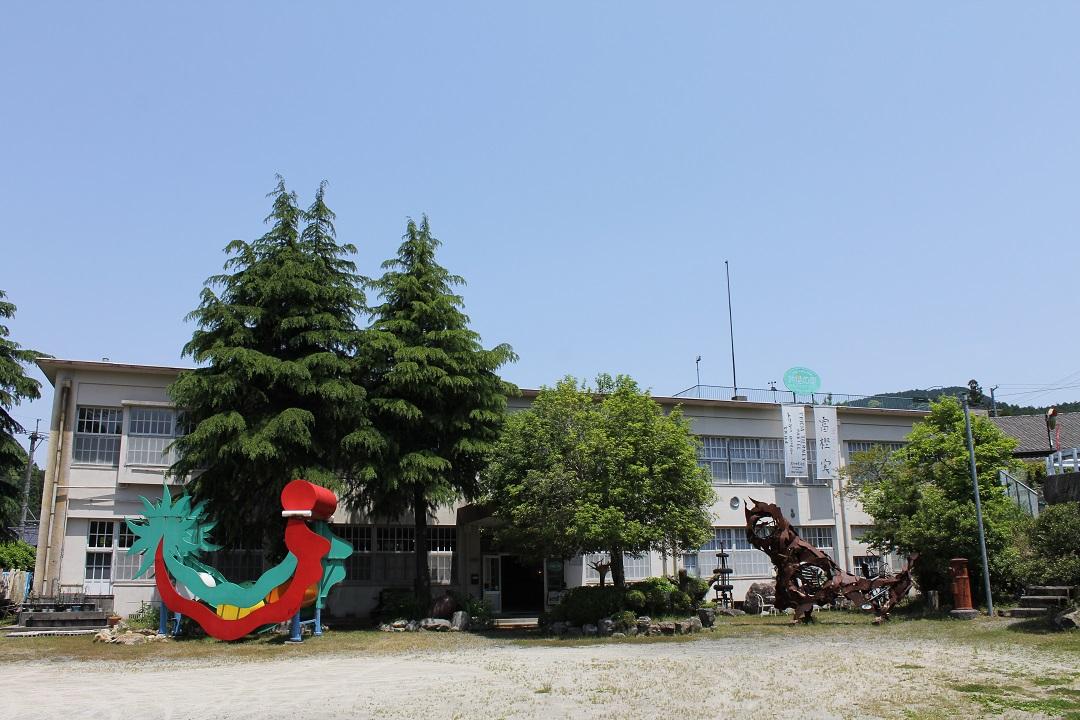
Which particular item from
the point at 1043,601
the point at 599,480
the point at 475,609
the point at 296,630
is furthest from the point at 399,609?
the point at 1043,601

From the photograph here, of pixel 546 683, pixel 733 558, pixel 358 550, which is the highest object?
pixel 358 550

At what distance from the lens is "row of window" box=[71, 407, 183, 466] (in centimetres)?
2702

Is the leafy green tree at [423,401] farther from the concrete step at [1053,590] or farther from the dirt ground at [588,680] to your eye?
the concrete step at [1053,590]

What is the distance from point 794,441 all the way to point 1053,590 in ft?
47.0

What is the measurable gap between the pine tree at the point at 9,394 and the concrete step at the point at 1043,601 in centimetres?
2868

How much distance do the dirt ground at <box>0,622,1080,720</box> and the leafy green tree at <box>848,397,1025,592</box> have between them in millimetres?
4861

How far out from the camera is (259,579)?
20.8 m

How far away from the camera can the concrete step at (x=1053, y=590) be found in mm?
18719

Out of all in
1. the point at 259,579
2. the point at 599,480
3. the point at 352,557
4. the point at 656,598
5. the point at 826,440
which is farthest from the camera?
the point at 826,440

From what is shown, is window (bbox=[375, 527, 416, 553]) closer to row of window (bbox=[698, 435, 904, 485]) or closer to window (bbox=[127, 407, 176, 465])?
window (bbox=[127, 407, 176, 465])

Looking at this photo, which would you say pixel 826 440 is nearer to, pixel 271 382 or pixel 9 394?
pixel 271 382

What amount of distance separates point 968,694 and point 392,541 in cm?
2059

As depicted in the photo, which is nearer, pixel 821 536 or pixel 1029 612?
pixel 1029 612

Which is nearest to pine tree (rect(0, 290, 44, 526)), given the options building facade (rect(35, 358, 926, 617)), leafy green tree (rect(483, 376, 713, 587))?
building facade (rect(35, 358, 926, 617))
